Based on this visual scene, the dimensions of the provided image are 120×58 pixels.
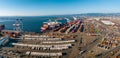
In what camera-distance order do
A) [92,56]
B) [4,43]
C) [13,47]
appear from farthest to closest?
[4,43] < [13,47] < [92,56]

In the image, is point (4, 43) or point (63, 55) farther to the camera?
point (4, 43)

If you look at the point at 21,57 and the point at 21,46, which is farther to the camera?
the point at 21,46

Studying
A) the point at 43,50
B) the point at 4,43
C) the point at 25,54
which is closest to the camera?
the point at 25,54

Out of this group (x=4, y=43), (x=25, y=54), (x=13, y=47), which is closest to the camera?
(x=25, y=54)

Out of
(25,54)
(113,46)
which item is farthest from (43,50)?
(113,46)

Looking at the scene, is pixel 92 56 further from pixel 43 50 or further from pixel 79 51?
pixel 43 50

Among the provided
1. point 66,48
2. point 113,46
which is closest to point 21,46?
point 66,48

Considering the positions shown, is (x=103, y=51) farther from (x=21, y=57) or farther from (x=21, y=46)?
(x=21, y=46)

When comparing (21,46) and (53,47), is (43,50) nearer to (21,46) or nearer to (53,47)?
(53,47)

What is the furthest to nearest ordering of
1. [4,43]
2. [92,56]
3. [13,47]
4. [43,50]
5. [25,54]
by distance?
[4,43]
[13,47]
[43,50]
[25,54]
[92,56]
